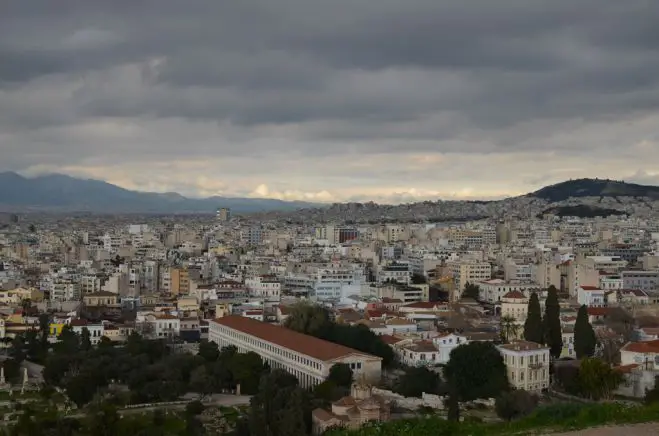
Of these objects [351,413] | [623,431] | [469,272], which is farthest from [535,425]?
[469,272]

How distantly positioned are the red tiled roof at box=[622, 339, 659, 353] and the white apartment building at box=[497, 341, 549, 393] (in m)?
2.70

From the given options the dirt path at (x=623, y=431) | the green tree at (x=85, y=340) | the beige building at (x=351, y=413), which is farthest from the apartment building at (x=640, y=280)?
the dirt path at (x=623, y=431)

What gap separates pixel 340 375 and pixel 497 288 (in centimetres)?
2391

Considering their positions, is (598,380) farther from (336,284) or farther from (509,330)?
(336,284)

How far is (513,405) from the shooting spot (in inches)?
976

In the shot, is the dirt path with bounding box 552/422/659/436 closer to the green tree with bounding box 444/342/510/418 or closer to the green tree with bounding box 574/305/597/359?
the green tree with bounding box 444/342/510/418

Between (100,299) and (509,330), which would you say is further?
(100,299)

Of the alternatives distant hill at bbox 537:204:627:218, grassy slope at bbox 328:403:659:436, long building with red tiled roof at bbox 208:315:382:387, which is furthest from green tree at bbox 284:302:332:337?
distant hill at bbox 537:204:627:218

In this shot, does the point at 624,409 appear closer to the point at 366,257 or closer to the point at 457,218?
the point at 366,257

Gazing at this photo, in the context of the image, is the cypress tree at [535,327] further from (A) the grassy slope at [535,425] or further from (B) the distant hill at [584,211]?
(B) the distant hill at [584,211]

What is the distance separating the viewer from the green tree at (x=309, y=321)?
35062 mm

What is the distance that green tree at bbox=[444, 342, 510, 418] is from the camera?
27.3 metres

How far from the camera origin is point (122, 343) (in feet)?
124

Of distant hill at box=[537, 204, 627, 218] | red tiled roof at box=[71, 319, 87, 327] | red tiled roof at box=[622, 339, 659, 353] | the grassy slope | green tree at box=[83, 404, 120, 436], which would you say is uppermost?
distant hill at box=[537, 204, 627, 218]
